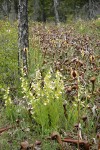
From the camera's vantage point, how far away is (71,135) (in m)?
5.02

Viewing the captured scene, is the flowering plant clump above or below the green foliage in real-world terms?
below

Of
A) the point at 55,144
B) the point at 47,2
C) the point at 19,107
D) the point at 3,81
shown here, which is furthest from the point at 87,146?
the point at 47,2

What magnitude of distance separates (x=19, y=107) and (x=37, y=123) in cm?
70

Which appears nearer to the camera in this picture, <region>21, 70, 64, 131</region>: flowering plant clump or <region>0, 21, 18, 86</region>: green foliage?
<region>21, 70, 64, 131</region>: flowering plant clump

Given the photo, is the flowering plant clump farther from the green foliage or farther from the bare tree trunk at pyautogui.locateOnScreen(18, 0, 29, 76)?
the bare tree trunk at pyautogui.locateOnScreen(18, 0, 29, 76)

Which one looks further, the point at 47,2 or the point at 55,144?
the point at 47,2

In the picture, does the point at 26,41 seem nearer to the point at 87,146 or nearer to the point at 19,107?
the point at 19,107

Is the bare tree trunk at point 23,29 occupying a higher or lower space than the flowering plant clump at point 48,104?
higher

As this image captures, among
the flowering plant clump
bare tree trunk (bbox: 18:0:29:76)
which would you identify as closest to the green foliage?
bare tree trunk (bbox: 18:0:29:76)

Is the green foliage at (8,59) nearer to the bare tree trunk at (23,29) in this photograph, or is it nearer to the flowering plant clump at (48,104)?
the bare tree trunk at (23,29)

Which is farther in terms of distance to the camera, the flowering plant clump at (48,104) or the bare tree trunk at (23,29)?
the bare tree trunk at (23,29)

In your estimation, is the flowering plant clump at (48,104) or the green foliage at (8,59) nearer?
the flowering plant clump at (48,104)

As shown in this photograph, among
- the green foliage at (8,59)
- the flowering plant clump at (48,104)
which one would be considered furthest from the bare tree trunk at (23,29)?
the flowering plant clump at (48,104)

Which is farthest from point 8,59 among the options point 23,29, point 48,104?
point 48,104
